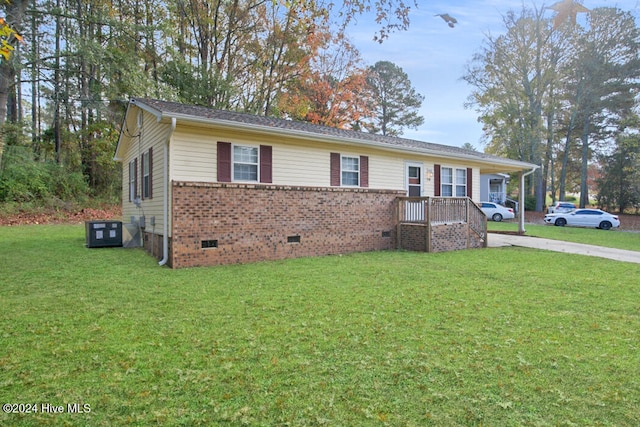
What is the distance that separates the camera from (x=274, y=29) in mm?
22828

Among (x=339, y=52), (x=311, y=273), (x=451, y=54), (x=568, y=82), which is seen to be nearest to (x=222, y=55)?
(x=339, y=52)

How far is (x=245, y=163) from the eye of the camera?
31.3ft

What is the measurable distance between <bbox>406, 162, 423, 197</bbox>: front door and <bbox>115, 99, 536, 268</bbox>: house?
35mm

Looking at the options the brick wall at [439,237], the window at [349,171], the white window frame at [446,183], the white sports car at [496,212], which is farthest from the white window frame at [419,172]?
Answer: the white sports car at [496,212]

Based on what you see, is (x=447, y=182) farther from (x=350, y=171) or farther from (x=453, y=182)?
(x=350, y=171)

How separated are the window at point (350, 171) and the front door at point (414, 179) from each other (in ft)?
7.44

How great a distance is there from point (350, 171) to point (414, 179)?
2.91 meters

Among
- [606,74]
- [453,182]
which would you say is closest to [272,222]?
[453,182]

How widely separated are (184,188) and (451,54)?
6.37 metres

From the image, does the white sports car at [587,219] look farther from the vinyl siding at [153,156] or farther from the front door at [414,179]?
the vinyl siding at [153,156]

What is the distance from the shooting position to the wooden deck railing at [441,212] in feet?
36.5

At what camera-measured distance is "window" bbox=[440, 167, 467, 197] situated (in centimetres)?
1402

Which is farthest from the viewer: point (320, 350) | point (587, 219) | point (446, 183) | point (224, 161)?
point (587, 219)

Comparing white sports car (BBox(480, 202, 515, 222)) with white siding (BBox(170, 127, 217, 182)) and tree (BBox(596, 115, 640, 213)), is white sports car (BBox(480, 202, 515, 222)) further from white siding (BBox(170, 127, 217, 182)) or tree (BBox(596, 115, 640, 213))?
white siding (BBox(170, 127, 217, 182))
